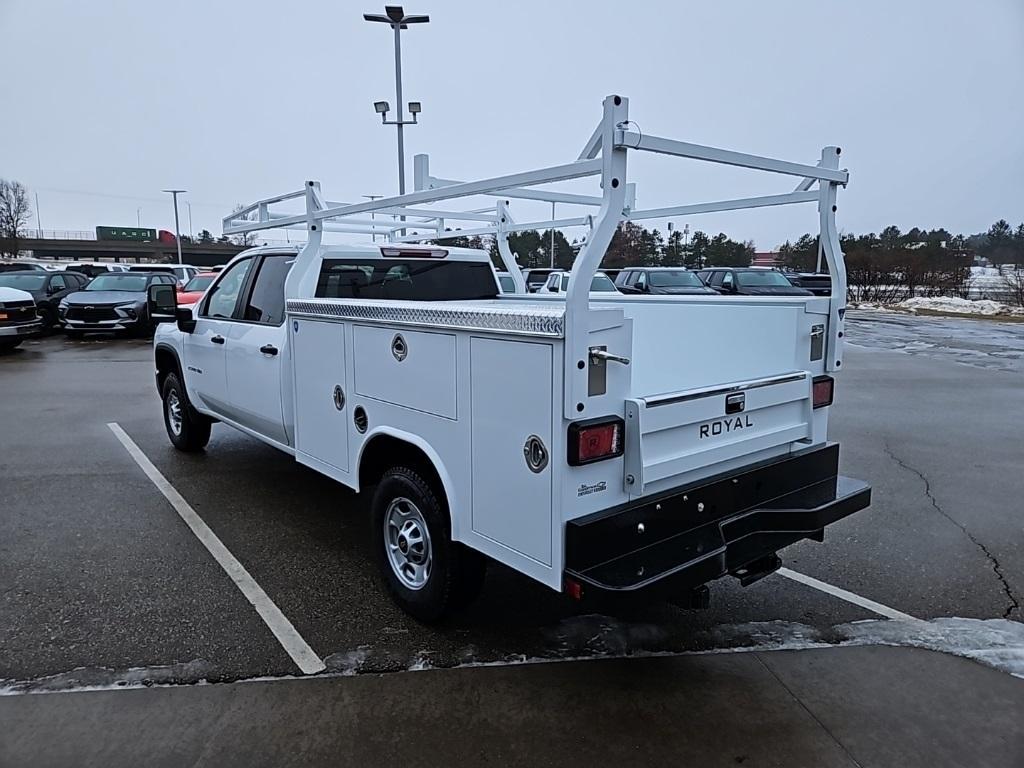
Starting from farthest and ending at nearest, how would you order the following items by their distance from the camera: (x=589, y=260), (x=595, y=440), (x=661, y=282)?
(x=661, y=282) < (x=595, y=440) < (x=589, y=260)

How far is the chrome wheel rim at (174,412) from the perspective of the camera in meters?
7.07

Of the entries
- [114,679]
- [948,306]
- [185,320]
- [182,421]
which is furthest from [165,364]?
[948,306]

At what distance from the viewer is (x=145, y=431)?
26.0 ft

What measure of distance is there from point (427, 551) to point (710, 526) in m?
1.36

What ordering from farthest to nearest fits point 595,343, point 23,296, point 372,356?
point 23,296, point 372,356, point 595,343

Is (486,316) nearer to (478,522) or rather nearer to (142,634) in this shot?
(478,522)

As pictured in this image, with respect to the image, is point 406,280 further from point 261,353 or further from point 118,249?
point 118,249

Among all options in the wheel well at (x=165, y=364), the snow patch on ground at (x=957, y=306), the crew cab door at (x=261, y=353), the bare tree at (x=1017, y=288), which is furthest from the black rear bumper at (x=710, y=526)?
the bare tree at (x=1017, y=288)

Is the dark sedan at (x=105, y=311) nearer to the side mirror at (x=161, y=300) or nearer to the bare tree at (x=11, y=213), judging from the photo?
the side mirror at (x=161, y=300)

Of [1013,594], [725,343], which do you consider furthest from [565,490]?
[1013,594]

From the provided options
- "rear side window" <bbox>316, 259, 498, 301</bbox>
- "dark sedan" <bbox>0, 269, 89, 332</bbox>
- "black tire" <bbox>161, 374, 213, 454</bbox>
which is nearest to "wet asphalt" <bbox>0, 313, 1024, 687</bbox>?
"black tire" <bbox>161, 374, 213, 454</bbox>

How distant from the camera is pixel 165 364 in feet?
23.4

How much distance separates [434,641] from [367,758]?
87cm

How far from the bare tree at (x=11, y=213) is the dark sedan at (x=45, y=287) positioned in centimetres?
5459
